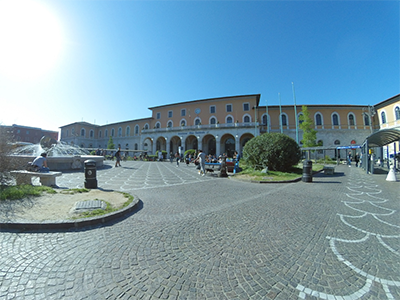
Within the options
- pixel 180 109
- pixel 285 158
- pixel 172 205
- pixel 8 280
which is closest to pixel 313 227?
pixel 172 205

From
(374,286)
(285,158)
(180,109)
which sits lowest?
(374,286)

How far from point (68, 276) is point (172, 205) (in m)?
2.94

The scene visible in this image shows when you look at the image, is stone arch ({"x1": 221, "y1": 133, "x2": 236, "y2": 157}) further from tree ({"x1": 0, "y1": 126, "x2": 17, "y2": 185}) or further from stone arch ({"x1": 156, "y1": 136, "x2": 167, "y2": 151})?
tree ({"x1": 0, "y1": 126, "x2": 17, "y2": 185})

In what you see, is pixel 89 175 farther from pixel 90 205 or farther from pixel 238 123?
pixel 238 123

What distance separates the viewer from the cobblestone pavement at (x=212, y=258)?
1.84m

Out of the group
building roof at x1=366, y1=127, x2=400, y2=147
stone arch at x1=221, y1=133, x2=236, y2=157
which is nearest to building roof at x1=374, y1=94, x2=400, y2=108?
building roof at x1=366, y1=127, x2=400, y2=147

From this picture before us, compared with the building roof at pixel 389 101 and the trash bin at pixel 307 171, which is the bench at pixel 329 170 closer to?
the trash bin at pixel 307 171

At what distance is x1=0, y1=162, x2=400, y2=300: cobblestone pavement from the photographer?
1839 millimetres

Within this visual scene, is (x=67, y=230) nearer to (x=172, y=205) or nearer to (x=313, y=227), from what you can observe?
(x=172, y=205)

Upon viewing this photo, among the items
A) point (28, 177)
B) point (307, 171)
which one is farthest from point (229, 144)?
point (28, 177)

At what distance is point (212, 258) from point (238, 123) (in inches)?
1314

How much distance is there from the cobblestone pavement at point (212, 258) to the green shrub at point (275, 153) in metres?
8.10

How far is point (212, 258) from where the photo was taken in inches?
95.1

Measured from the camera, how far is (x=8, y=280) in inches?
76.8
